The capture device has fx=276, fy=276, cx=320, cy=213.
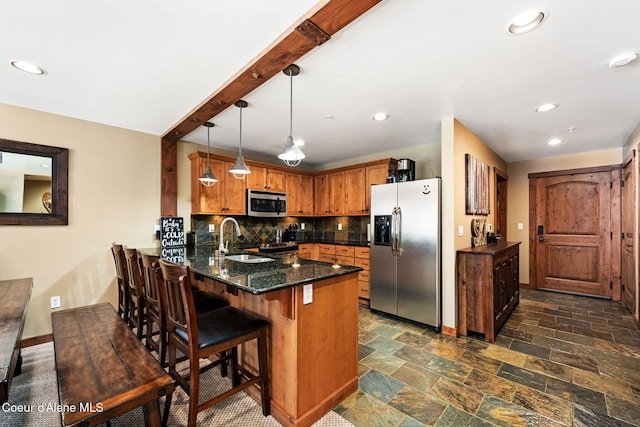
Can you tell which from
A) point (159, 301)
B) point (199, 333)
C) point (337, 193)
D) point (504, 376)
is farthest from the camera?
point (337, 193)

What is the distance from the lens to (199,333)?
166 centimetres

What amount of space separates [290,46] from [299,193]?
356 cm

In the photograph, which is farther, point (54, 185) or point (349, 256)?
point (349, 256)

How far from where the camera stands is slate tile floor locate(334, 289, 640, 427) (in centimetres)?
185

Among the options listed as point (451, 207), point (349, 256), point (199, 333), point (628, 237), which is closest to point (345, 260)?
point (349, 256)

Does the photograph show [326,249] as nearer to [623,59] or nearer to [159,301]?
[159,301]

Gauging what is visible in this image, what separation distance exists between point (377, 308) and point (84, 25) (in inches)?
155

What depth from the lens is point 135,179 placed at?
3586mm

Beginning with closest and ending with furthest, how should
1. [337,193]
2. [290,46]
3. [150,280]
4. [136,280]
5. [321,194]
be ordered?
[290,46] < [150,280] < [136,280] < [337,193] < [321,194]

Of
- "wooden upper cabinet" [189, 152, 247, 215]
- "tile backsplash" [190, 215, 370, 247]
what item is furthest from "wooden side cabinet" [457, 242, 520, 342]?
"wooden upper cabinet" [189, 152, 247, 215]

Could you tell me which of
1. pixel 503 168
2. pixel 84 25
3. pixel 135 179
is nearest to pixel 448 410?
pixel 84 25

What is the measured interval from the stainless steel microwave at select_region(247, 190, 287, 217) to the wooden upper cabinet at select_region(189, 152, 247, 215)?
125mm

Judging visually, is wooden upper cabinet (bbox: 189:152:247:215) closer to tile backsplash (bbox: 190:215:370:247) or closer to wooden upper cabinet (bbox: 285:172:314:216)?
tile backsplash (bbox: 190:215:370:247)

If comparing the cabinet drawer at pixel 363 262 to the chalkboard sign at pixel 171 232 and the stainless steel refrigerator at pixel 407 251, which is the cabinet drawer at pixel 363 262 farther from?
the chalkboard sign at pixel 171 232
